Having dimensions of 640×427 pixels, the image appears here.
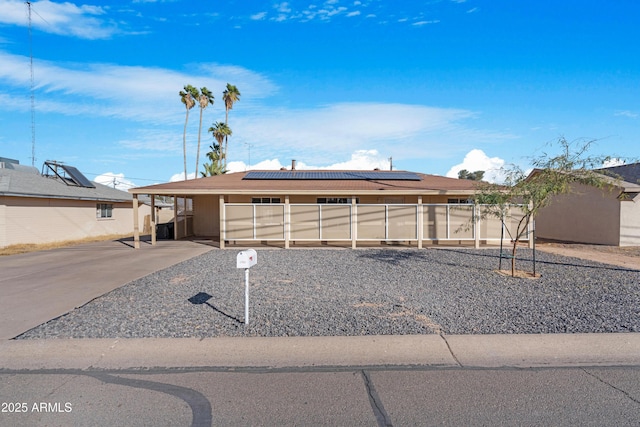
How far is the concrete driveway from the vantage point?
6.96m

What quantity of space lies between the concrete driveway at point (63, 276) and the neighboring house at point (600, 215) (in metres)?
17.5

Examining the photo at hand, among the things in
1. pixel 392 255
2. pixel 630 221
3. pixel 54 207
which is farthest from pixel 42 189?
pixel 630 221

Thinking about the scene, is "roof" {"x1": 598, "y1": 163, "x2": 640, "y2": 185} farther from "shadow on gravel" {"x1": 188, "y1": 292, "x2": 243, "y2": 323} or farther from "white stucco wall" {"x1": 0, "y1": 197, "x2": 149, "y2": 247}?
"white stucco wall" {"x1": 0, "y1": 197, "x2": 149, "y2": 247}

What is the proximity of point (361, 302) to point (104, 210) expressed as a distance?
22.5 metres

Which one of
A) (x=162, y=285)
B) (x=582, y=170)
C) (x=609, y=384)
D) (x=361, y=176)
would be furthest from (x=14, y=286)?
(x=361, y=176)

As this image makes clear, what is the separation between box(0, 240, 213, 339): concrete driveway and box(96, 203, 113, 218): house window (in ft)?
26.4

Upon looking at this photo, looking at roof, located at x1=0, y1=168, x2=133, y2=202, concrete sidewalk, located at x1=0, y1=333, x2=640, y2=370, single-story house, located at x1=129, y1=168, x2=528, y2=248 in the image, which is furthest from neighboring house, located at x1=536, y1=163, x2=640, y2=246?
roof, located at x1=0, y1=168, x2=133, y2=202

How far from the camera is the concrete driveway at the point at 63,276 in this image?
696 centimetres

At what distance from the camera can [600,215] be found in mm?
18500

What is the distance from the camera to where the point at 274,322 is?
6.23 metres

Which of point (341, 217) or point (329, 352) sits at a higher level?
point (341, 217)

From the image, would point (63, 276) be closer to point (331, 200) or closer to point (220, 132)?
point (331, 200)

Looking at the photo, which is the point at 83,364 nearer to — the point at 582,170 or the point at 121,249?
the point at 582,170

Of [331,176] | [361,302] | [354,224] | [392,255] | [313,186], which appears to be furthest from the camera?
[331,176]
